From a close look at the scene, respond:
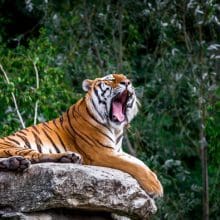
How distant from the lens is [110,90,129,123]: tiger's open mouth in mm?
8344

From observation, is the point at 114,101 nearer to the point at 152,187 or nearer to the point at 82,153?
the point at 82,153

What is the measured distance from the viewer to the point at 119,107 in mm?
8477

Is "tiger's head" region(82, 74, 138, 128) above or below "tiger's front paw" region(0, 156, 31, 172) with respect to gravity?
above

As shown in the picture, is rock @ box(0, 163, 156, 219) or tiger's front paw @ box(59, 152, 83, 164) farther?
tiger's front paw @ box(59, 152, 83, 164)

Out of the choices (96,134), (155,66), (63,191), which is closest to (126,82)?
(96,134)

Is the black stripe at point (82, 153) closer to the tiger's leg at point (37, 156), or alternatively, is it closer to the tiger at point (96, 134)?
the tiger at point (96, 134)

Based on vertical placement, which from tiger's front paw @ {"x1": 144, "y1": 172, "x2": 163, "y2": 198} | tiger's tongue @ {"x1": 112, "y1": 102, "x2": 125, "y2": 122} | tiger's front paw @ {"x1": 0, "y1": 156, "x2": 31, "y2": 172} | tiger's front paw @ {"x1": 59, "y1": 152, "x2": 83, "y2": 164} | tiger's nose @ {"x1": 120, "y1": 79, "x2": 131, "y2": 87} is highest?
tiger's nose @ {"x1": 120, "y1": 79, "x2": 131, "y2": 87}

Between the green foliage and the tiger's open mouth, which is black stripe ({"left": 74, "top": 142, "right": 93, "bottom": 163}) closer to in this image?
the tiger's open mouth

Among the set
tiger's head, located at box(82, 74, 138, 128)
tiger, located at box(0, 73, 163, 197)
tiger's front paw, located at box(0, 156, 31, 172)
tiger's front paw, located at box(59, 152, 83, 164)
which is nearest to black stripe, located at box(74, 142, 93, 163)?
tiger, located at box(0, 73, 163, 197)

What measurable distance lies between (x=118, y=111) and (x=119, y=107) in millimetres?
70

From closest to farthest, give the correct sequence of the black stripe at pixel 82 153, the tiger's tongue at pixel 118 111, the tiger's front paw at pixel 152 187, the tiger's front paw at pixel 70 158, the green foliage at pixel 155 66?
the tiger's front paw at pixel 70 158 → the tiger's front paw at pixel 152 187 → the black stripe at pixel 82 153 → the tiger's tongue at pixel 118 111 → the green foliage at pixel 155 66

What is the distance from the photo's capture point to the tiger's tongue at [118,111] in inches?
328

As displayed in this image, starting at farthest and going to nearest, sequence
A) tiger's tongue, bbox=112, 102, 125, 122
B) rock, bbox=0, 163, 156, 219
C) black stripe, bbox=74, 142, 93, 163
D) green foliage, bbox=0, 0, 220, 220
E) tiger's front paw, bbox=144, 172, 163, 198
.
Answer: green foliage, bbox=0, 0, 220, 220, tiger's tongue, bbox=112, 102, 125, 122, black stripe, bbox=74, 142, 93, 163, tiger's front paw, bbox=144, 172, 163, 198, rock, bbox=0, 163, 156, 219

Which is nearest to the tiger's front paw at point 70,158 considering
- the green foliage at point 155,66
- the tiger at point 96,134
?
the tiger at point 96,134
